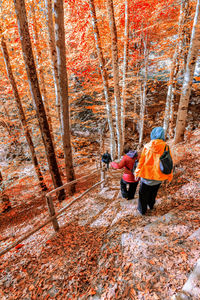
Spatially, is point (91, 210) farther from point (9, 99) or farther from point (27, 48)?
point (9, 99)

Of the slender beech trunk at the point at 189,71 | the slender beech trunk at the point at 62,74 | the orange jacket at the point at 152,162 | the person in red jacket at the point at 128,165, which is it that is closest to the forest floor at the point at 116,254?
the person in red jacket at the point at 128,165

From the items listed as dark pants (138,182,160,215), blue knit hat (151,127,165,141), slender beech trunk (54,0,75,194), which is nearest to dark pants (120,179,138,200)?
dark pants (138,182,160,215)

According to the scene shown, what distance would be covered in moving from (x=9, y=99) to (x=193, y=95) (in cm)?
1993

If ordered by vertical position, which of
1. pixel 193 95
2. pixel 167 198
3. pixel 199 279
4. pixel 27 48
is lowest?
pixel 167 198

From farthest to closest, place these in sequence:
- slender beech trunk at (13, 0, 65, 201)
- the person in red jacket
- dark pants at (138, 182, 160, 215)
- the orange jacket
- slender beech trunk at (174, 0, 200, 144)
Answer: slender beech trunk at (174, 0, 200, 144) < slender beech trunk at (13, 0, 65, 201) < the person in red jacket < dark pants at (138, 182, 160, 215) < the orange jacket

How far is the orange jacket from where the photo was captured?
2730 millimetres

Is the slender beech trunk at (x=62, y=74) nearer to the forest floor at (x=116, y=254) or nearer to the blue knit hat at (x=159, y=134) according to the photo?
the forest floor at (x=116, y=254)

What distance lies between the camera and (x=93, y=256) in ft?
9.29

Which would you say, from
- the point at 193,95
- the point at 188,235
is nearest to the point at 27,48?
the point at 188,235

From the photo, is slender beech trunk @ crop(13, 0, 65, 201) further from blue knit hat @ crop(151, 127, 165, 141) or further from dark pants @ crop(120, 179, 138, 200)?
blue knit hat @ crop(151, 127, 165, 141)

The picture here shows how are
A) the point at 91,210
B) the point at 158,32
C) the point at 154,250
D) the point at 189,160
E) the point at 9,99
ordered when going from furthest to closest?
the point at 9,99 → the point at 158,32 → the point at 189,160 → the point at 91,210 → the point at 154,250

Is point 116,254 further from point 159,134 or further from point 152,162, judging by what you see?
point 159,134

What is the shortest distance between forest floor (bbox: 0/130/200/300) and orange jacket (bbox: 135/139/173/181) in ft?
3.59

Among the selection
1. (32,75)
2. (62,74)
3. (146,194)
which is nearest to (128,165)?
(146,194)
